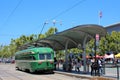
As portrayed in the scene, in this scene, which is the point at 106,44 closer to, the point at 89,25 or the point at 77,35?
the point at 77,35

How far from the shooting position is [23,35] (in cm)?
11131

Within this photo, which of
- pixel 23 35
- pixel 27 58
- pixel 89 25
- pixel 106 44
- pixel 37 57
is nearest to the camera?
pixel 89 25

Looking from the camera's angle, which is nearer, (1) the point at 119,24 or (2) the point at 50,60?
(2) the point at 50,60

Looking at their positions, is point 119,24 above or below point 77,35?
above

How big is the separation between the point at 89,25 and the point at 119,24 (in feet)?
236

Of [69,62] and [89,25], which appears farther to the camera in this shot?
[69,62]

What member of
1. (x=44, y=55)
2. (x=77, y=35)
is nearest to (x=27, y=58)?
(x=44, y=55)

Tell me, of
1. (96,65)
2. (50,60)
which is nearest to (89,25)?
(96,65)

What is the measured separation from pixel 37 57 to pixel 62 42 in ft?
23.1

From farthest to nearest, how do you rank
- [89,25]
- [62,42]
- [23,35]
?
1. [23,35]
2. [62,42]
3. [89,25]

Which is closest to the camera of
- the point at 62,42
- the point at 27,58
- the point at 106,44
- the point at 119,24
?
the point at 27,58

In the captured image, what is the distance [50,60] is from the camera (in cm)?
3762

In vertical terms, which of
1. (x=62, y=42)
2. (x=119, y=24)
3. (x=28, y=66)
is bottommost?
(x=28, y=66)

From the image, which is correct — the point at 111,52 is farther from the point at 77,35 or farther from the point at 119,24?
the point at 77,35
